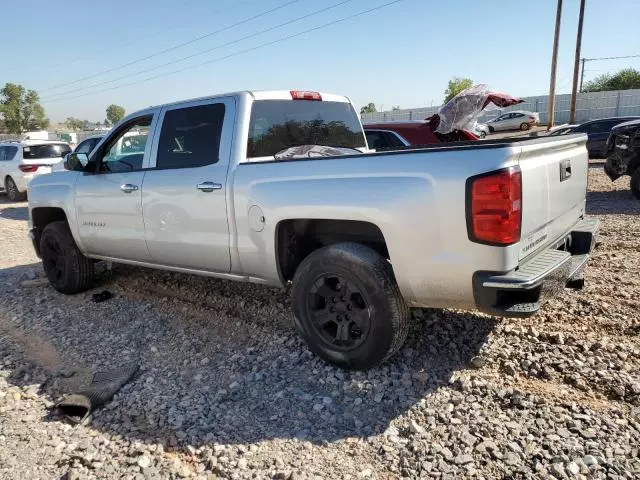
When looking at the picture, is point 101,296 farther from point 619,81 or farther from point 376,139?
point 619,81

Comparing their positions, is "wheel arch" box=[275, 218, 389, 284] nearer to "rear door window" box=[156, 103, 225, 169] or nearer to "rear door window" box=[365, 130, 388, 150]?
"rear door window" box=[156, 103, 225, 169]

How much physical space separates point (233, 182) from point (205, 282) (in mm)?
2159

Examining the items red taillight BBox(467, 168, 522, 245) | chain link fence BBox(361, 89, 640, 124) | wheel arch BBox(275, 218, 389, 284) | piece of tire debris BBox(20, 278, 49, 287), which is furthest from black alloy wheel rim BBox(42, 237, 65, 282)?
chain link fence BBox(361, 89, 640, 124)

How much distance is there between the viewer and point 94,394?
341 cm

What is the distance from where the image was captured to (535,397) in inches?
121

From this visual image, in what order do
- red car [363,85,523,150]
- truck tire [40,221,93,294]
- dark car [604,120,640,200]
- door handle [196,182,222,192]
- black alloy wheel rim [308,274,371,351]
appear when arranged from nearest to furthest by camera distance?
black alloy wheel rim [308,274,371,351], door handle [196,182,222,192], truck tire [40,221,93,294], red car [363,85,523,150], dark car [604,120,640,200]

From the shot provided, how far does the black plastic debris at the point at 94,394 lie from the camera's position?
3.26 m

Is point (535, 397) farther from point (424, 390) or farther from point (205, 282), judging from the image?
point (205, 282)

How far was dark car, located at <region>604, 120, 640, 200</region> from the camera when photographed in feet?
31.0

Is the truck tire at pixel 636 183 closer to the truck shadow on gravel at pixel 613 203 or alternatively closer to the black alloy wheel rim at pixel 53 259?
the truck shadow on gravel at pixel 613 203

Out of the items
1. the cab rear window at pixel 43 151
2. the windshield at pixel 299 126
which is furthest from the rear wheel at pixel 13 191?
the windshield at pixel 299 126

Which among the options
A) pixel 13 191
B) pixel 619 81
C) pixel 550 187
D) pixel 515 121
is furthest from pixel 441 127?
pixel 619 81

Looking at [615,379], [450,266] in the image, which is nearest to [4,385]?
[450,266]

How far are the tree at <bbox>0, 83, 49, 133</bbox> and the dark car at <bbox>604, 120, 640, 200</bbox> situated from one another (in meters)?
76.6
